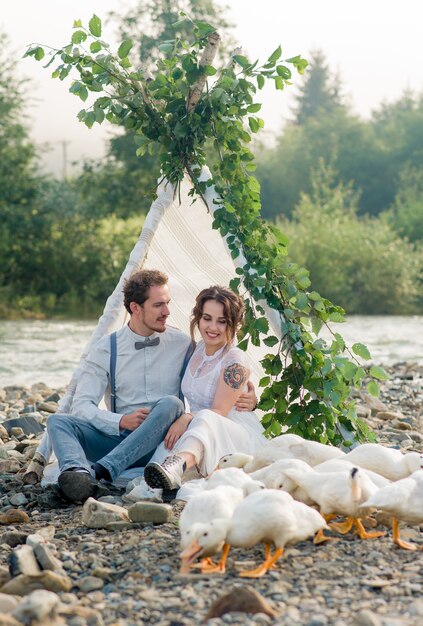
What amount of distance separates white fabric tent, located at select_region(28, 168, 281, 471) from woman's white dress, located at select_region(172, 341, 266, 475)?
0.77 meters

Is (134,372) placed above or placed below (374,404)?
above

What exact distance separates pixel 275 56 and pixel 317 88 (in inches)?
2210

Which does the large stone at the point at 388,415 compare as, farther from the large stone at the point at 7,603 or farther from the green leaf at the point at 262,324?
the large stone at the point at 7,603

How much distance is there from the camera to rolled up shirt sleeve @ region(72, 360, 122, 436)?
223 inches

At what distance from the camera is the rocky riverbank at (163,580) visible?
10.6ft

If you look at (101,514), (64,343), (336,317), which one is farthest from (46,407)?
(64,343)

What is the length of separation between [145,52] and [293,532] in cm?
2622

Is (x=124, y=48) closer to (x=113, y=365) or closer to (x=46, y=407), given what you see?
(x=113, y=365)

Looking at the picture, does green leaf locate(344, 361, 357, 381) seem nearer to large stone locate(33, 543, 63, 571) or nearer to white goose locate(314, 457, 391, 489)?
white goose locate(314, 457, 391, 489)

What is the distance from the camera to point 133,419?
220 inches

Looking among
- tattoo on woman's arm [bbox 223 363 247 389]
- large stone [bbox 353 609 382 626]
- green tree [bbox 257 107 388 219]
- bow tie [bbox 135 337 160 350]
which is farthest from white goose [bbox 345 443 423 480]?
green tree [bbox 257 107 388 219]

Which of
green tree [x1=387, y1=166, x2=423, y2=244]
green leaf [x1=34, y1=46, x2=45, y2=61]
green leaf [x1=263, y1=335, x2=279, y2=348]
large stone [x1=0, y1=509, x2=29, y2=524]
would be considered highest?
green tree [x1=387, y1=166, x2=423, y2=244]

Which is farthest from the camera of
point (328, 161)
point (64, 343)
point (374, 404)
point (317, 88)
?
point (317, 88)

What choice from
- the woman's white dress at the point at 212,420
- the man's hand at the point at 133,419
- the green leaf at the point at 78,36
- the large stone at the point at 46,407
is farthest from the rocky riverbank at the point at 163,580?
the large stone at the point at 46,407
